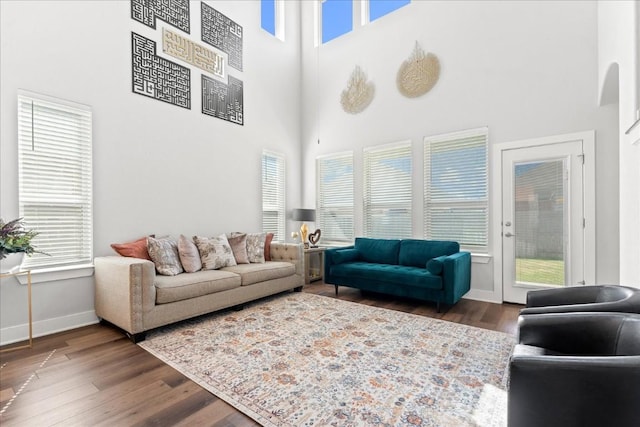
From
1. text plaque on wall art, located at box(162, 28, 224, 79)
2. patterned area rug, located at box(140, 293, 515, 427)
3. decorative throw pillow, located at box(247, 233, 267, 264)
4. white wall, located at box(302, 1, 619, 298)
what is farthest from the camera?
decorative throw pillow, located at box(247, 233, 267, 264)

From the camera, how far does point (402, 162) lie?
4680mm

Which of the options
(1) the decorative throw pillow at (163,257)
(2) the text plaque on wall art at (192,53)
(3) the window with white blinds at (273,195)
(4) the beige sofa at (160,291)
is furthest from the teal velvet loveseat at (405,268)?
(2) the text plaque on wall art at (192,53)

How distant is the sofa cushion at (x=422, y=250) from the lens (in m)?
3.96

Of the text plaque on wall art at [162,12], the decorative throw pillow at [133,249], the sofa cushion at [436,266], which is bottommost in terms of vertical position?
the sofa cushion at [436,266]

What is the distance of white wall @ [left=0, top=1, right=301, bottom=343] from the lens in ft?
9.01

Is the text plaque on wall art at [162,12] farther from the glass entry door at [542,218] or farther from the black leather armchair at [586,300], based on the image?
the black leather armchair at [586,300]

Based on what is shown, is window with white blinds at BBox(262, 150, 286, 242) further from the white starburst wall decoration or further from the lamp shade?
the white starburst wall decoration

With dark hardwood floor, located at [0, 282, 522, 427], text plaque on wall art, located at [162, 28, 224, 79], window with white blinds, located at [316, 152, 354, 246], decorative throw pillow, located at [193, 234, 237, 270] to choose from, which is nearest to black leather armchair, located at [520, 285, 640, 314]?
dark hardwood floor, located at [0, 282, 522, 427]

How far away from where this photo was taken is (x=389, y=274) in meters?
3.76

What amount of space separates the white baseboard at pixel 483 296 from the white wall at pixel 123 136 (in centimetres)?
333

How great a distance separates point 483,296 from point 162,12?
18.0 feet

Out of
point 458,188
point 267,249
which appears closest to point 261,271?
point 267,249

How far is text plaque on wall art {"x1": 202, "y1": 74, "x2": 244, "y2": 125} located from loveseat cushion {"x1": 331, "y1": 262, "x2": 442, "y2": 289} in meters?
2.77

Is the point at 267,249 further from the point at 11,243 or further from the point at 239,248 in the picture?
the point at 11,243
